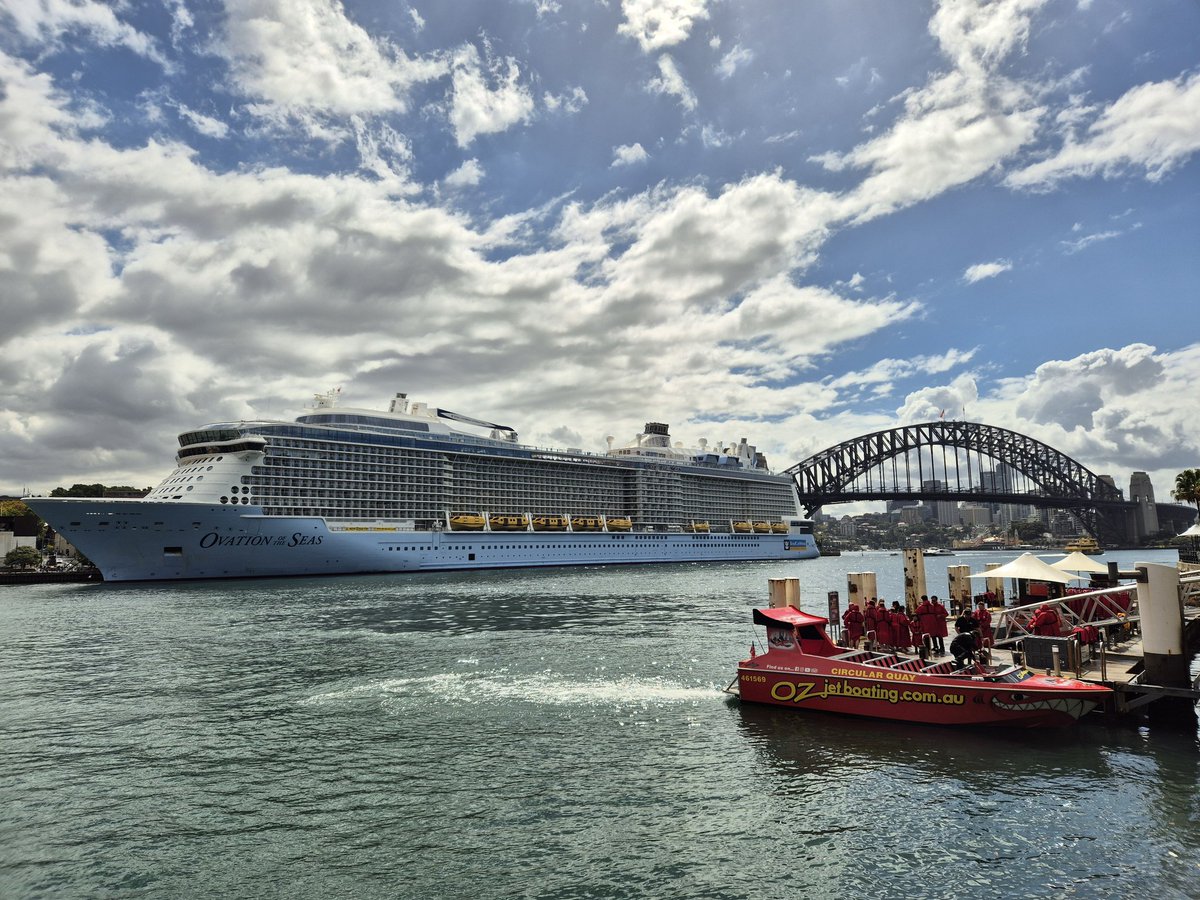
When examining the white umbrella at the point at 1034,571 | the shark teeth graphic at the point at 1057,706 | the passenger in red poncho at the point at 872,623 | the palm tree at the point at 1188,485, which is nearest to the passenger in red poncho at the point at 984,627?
the passenger in red poncho at the point at 872,623

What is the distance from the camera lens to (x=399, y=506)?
3324 inches

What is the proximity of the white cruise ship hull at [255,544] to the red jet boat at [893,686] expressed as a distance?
5946 centimetres

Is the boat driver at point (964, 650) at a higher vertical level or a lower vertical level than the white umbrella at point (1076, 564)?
lower

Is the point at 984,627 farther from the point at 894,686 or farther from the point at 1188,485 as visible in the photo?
the point at 1188,485

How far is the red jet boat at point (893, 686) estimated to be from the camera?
56.6ft

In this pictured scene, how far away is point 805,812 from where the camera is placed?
12.9 metres

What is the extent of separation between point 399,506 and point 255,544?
19.6m

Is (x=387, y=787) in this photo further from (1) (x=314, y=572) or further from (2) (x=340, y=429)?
(2) (x=340, y=429)

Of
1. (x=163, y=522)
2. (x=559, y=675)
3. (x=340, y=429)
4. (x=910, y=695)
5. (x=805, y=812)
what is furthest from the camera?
(x=340, y=429)

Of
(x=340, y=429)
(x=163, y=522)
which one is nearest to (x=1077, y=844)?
(x=163, y=522)

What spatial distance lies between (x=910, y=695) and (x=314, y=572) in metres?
66.6

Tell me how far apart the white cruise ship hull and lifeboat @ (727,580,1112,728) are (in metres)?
59.2

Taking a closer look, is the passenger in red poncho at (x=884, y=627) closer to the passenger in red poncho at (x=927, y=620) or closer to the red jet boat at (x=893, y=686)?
the red jet boat at (x=893, y=686)

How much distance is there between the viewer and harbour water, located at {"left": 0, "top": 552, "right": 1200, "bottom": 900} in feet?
34.7
